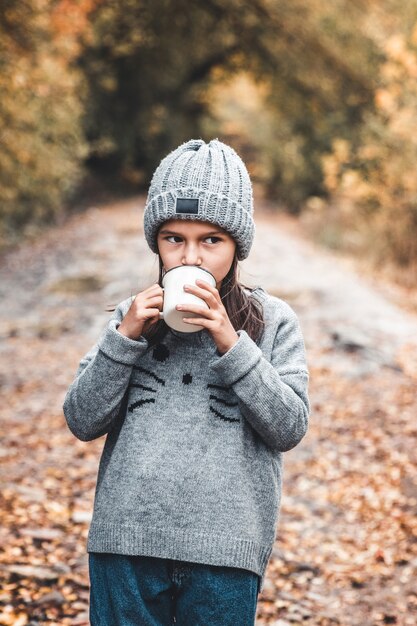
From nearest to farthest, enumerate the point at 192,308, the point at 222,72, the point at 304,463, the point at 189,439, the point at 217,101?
the point at 192,308, the point at 189,439, the point at 304,463, the point at 222,72, the point at 217,101

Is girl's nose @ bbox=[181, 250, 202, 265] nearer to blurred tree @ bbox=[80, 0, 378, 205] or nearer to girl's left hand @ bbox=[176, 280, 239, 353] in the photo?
girl's left hand @ bbox=[176, 280, 239, 353]

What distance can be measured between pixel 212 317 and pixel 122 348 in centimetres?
24

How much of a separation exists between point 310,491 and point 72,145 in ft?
38.8

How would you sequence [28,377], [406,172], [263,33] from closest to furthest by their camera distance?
1. [28,377]
2. [406,172]
3. [263,33]

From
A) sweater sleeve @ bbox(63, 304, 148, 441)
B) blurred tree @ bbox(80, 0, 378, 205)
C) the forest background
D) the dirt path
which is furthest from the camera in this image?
blurred tree @ bbox(80, 0, 378, 205)

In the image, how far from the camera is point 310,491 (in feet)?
15.4

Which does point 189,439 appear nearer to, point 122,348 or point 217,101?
point 122,348

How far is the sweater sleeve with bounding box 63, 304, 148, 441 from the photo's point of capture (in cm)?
174

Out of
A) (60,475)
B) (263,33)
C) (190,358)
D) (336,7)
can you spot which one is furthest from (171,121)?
(190,358)

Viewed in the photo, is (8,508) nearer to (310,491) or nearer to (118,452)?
(310,491)

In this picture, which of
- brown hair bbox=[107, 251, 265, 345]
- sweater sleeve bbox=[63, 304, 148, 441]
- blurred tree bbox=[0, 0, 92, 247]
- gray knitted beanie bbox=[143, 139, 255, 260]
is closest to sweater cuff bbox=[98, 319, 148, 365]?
sweater sleeve bbox=[63, 304, 148, 441]

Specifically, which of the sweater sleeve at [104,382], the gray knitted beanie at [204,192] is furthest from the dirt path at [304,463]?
the gray knitted beanie at [204,192]

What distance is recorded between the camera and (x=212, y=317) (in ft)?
5.49

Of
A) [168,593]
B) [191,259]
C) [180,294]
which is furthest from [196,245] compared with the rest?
[168,593]
